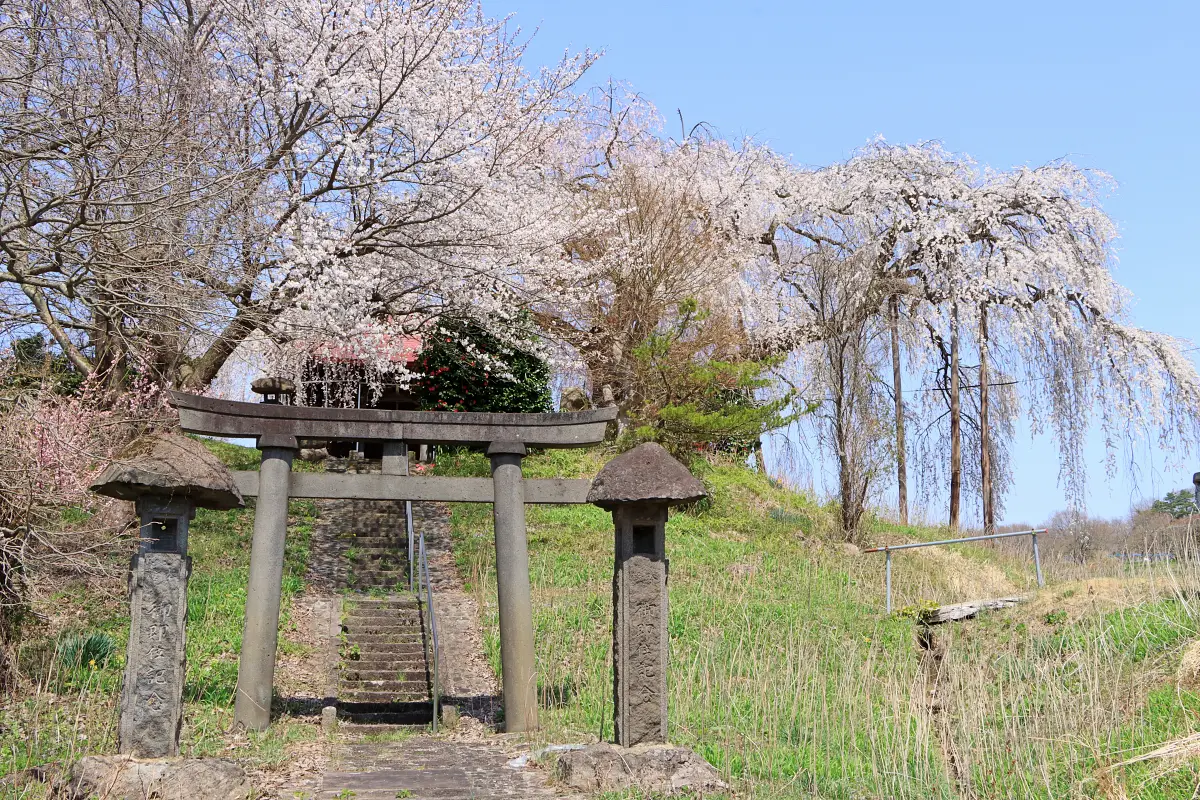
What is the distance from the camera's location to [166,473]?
6848 mm

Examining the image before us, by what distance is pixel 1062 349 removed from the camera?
18.9 metres

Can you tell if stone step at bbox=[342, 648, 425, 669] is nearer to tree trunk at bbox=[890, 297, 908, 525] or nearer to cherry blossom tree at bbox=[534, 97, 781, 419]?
cherry blossom tree at bbox=[534, 97, 781, 419]

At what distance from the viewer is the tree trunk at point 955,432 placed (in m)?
19.2

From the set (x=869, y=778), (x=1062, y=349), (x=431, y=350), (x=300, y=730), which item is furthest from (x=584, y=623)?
(x=1062, y=349)

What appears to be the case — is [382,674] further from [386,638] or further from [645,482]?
[645,482]

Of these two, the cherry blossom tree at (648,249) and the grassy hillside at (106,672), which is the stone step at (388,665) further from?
the cherry blossom tree at (648,249)

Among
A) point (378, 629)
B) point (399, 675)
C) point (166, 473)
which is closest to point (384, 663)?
point (399, 675)

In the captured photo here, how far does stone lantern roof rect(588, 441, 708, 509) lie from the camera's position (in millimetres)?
6832

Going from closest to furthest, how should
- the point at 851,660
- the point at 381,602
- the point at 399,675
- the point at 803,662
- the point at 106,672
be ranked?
the point at 851,660 < the point at 803,662 < the point at 106,672 < the point at 399,675 < the point at 381,602

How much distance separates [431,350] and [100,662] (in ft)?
33.5

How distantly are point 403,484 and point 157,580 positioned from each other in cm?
247

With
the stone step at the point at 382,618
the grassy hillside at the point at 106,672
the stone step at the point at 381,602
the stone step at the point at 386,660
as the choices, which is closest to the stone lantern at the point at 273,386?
the grassy hillside at the point at 106,672

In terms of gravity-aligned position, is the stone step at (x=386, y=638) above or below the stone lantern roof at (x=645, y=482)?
below

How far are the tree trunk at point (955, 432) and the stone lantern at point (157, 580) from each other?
1536 centimetres
